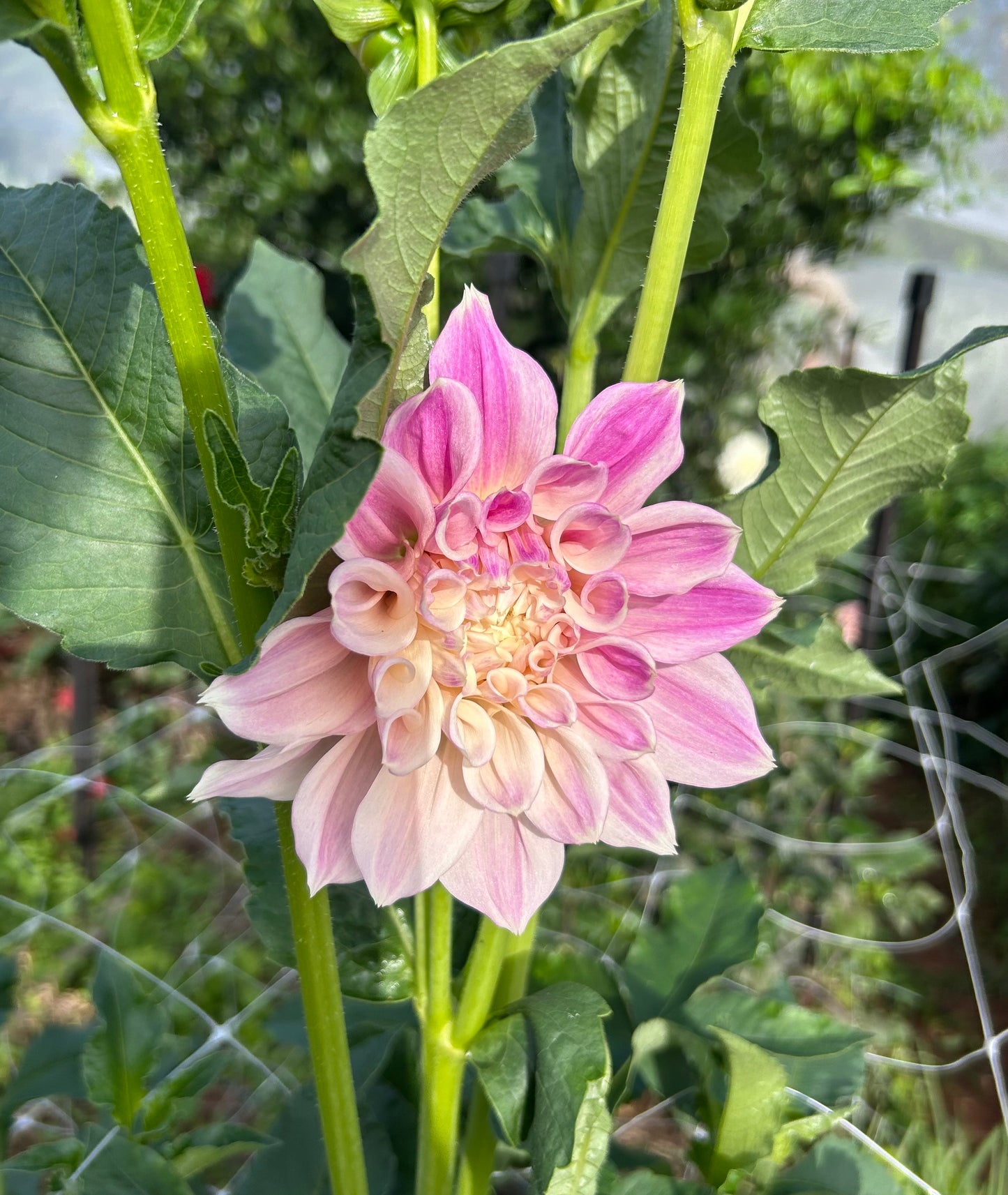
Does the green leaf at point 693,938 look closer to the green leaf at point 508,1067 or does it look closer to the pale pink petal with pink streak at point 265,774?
the green leaf at point 508,1067

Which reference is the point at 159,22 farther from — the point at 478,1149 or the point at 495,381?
the point at 478,1149

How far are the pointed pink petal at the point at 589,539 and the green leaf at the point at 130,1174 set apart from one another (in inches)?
15.4

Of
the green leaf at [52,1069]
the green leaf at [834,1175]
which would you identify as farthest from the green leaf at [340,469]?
the green leaf at [52,1069]

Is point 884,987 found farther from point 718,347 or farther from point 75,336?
point 75,336

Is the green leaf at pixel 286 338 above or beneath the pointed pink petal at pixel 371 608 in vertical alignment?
above

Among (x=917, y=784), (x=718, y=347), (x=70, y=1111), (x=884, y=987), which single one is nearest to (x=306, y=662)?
(x=70, y=1111)

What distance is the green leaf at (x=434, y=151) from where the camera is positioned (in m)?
0.26

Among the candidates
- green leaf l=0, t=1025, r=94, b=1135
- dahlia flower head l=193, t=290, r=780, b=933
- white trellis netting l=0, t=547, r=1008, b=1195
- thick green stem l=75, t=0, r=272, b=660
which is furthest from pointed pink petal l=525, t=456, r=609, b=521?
white trellis netting l=0, t=547, r=1008, b=1195

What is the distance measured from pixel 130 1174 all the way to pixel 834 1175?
37cm

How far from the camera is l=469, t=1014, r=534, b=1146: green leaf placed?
0.40 meters

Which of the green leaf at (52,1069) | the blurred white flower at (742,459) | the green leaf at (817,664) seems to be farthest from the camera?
the blurred white flower at (742,459)

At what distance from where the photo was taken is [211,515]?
391 mm

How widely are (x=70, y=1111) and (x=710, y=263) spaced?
1631 millimetres

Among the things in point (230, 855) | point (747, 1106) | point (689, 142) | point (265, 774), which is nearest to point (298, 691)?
point (265, 774)
